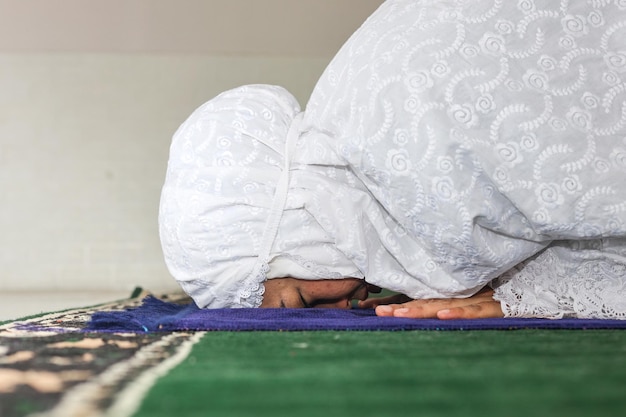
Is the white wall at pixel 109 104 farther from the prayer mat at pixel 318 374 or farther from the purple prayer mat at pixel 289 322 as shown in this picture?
the prayer mat at pixel 318 374

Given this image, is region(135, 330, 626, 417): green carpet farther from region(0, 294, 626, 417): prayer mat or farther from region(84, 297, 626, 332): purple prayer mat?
region(84, 297, 626, 332): purple prayer mat

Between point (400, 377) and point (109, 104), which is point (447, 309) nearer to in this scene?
point (400, 377)

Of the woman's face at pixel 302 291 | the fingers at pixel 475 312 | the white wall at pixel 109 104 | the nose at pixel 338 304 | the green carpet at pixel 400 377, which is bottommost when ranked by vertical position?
the green carpet at pixel 400 377

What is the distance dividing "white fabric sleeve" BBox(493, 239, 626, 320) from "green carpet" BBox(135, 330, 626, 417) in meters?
0.38

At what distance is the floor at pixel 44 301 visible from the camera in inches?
135

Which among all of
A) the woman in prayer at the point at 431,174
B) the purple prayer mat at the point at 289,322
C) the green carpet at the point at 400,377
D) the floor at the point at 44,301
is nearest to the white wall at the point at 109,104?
the floor at the point at 44,301

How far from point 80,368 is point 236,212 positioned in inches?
30.9

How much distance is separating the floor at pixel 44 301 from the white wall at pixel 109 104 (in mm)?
373

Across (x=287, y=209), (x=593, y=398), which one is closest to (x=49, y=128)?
(x=287, y=209)

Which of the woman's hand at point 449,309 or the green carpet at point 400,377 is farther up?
the woman's hand at point 449,309

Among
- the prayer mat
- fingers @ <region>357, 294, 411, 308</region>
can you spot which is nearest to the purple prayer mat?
the prayer mat

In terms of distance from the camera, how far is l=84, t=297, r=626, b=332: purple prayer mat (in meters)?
1.71

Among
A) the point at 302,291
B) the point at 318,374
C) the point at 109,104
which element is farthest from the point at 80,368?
the point at 109,104

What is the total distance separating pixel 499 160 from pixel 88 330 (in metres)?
1.05
